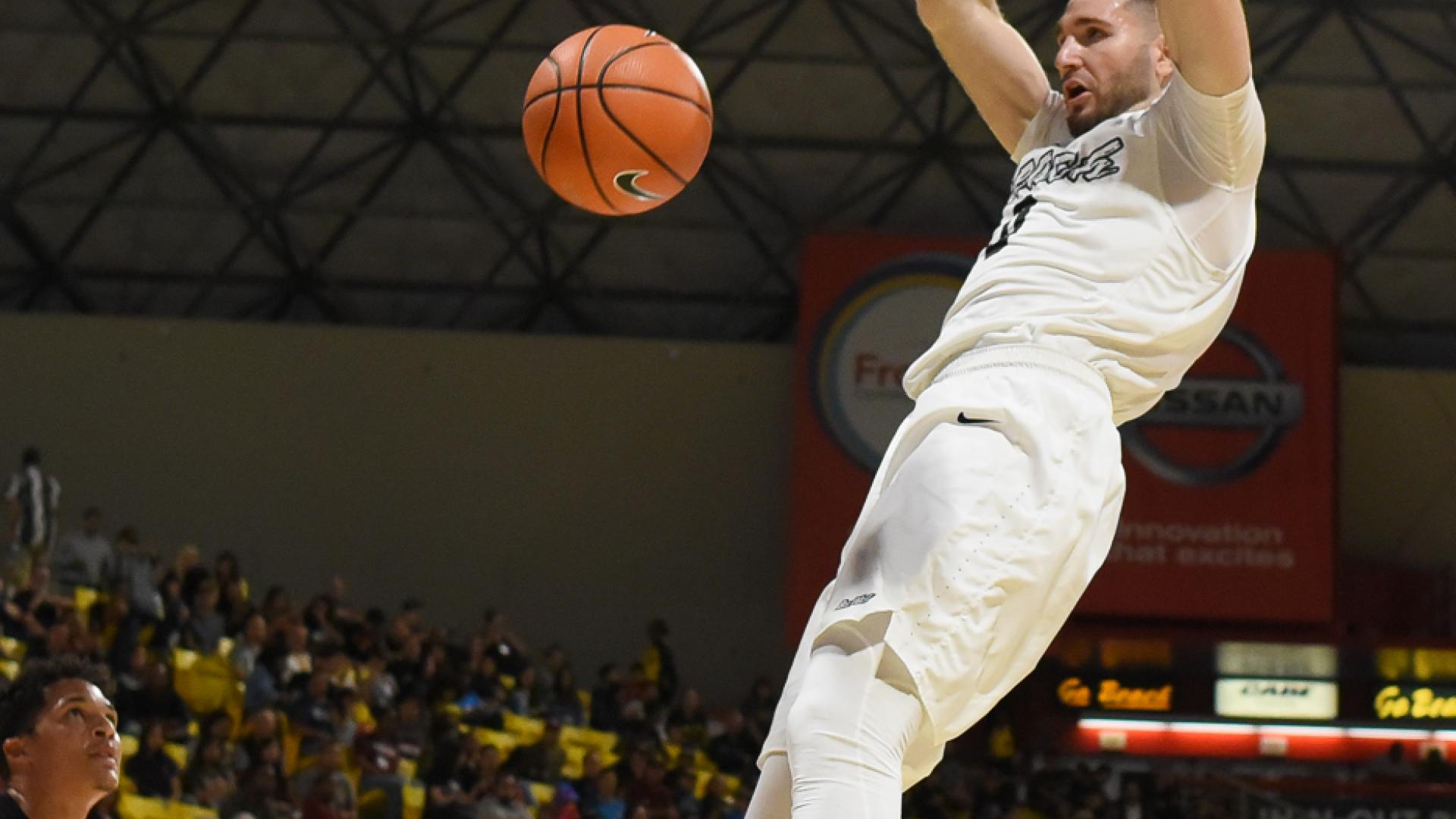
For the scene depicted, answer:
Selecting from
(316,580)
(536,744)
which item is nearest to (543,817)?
(536,744)

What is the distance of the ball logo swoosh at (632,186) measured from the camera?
18.5ft

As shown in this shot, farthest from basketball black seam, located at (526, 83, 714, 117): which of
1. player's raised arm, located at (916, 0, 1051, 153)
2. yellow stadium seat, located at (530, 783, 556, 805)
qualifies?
yellow stadium seat, located at (530, 783, 556, 805)

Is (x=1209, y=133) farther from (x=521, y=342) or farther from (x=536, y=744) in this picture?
(x=521, y=342)

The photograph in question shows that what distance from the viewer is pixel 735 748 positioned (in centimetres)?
1836

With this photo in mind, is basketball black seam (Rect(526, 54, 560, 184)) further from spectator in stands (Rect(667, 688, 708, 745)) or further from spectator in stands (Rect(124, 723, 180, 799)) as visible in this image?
spectator in stands (Rect(667, 688, 708, 745))

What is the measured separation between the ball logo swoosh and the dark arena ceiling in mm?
15485

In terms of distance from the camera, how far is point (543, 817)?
1391cm

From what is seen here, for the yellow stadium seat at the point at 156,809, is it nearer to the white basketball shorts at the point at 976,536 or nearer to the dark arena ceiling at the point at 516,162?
the white basketball shorts at the point at 976,536

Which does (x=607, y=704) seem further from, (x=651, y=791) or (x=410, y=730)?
(x=410, y=730)

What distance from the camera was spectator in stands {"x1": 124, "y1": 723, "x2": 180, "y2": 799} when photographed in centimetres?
1173

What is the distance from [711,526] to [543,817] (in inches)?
331

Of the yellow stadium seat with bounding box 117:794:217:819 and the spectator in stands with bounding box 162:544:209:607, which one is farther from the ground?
the spectator in stands with bounding box 162:544:209:607

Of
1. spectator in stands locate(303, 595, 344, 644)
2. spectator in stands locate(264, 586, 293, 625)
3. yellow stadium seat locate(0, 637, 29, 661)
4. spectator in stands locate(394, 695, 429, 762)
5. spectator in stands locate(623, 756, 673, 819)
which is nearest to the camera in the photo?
yellow stadium seat locate(0, 637, 29, 661)

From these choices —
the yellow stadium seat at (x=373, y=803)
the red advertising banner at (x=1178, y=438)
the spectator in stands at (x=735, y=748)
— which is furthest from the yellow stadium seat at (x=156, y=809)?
the red advertising banner at (x=1178, y=438)
